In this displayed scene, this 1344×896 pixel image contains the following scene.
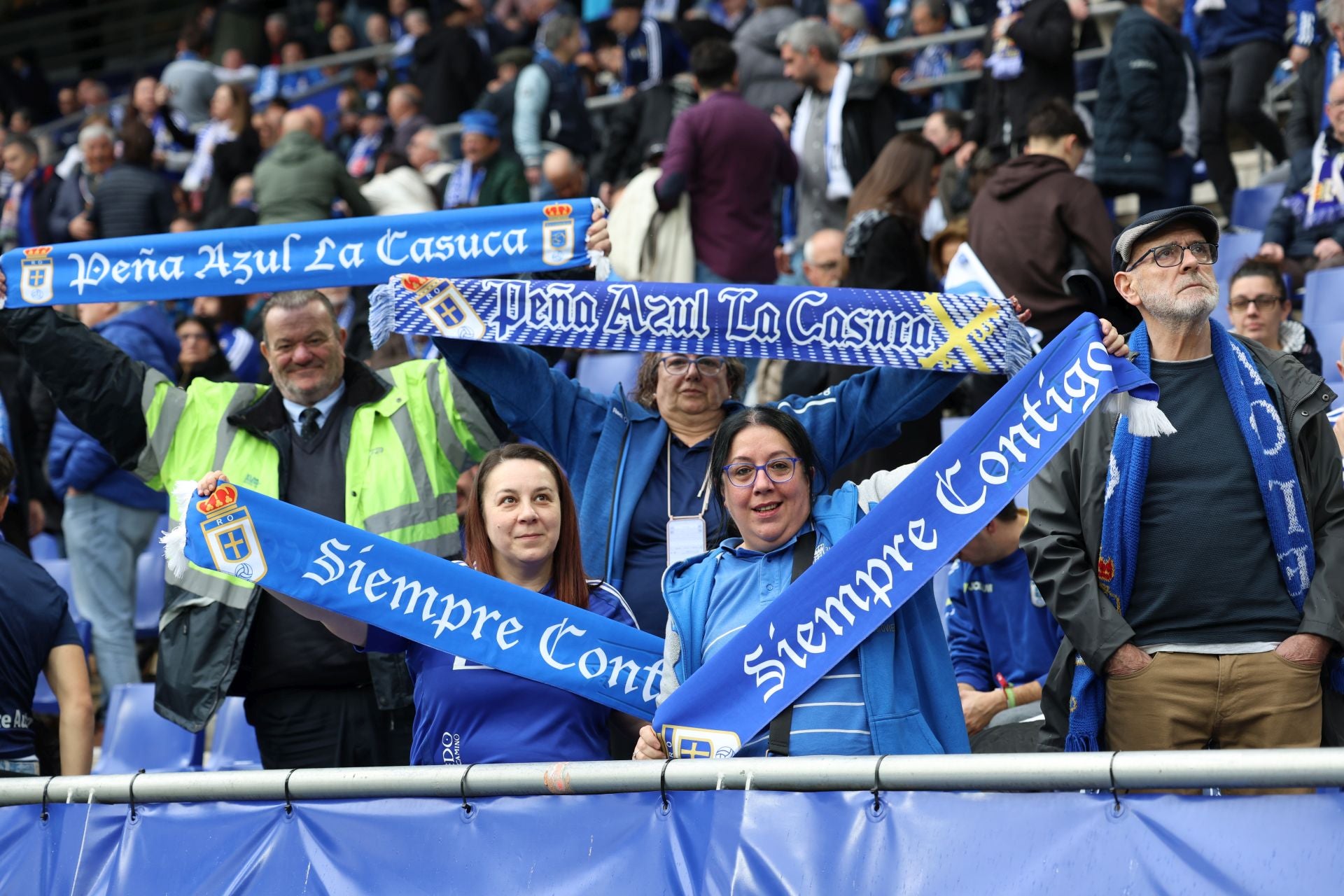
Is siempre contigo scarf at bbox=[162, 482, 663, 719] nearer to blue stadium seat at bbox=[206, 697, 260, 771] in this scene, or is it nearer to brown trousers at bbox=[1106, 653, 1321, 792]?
brown trousers at bbox=[1106, 653, 1321, 792]

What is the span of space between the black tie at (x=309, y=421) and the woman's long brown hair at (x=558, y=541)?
1132 mm

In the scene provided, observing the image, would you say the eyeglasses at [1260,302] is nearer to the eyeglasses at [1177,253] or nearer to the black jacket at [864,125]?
the eyeglasses at [1177,253]

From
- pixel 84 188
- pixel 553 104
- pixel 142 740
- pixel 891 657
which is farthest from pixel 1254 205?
pixel 84 188

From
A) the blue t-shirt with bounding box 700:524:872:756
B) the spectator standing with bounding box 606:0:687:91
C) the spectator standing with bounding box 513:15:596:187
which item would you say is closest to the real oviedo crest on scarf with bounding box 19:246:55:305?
the blue t-shirt with bounding box 700:524:872:756

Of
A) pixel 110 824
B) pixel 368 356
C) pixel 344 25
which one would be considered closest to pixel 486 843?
pixel 110 824

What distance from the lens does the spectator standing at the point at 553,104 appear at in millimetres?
11500

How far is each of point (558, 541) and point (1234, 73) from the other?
22.4ft

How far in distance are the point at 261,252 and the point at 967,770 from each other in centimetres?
281

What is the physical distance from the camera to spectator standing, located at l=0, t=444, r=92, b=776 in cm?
442

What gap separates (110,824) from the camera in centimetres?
361

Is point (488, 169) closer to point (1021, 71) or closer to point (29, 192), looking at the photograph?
point (1021, 71)

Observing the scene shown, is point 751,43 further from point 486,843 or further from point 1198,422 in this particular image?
point 486,843

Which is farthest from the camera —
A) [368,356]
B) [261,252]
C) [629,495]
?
[368,356]

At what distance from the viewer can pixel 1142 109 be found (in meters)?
8.39
